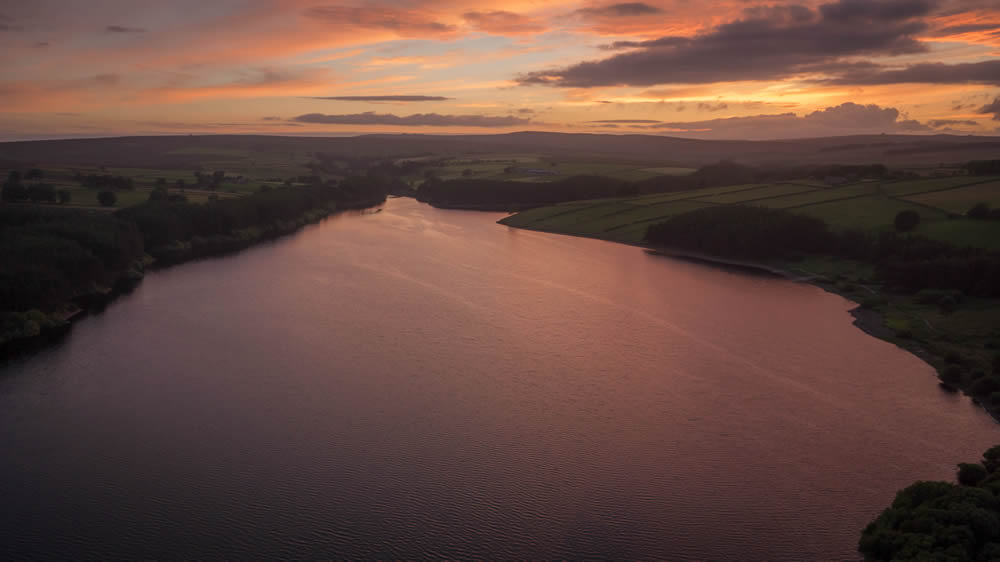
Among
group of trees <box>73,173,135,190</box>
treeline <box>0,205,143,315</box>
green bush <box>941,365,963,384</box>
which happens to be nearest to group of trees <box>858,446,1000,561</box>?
green bush <box>941,365,963,384</box>

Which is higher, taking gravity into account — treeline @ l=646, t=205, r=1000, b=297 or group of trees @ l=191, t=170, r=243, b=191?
group of trees @ l=191, t=170, r=243, b=191

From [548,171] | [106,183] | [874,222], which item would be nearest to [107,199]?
[106,183]

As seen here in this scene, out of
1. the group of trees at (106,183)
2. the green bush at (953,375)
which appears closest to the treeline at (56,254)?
the group of trees at (106,183)

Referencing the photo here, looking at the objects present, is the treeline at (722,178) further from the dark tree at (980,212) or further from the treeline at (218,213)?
the treeline at (218,213)

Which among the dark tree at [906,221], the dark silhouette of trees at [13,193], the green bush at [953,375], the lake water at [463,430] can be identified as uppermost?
the dark silhouette of trees at [13,193]

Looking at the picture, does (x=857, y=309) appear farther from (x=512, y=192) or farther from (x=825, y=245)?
(x=512, y=192)

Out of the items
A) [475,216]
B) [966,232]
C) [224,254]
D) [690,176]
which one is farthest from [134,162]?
[966,232]

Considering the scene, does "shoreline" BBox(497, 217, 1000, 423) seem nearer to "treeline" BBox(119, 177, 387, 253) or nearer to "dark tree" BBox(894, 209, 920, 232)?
"dark tree" BBox(894, 209, 920, 232)

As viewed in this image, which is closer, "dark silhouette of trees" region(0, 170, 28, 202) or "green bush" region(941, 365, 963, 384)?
"green bush" region(941, 365, 963, 384)
